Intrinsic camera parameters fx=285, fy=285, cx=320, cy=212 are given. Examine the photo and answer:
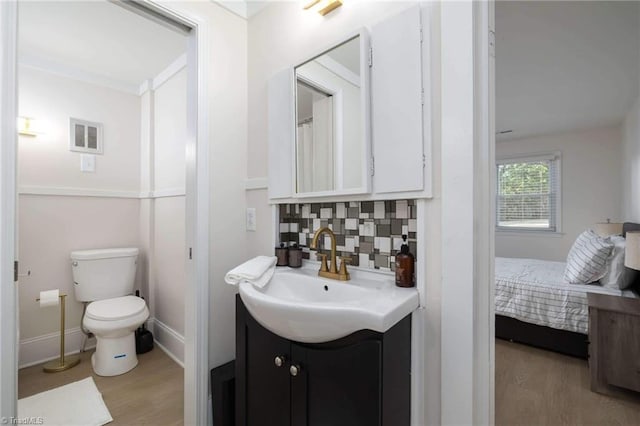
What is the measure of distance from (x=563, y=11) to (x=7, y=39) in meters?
2.71

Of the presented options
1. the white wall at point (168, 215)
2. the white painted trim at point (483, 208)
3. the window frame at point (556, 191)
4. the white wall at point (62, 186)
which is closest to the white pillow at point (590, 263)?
the window frame at point (556, 191)

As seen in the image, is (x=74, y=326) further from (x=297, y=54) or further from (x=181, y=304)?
(x=297, y=54)

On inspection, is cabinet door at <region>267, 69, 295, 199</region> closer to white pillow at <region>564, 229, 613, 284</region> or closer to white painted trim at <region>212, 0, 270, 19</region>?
white painted trim at <region>212, 0, 270, 19</region>

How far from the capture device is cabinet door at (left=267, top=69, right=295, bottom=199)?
4.63 ft

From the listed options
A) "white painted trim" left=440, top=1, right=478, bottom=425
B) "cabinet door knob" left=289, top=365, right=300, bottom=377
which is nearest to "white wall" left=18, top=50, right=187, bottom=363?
"cabinet door knob" left=289, top=365, right=300, bottom=377

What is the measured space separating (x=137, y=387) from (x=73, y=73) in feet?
8.13

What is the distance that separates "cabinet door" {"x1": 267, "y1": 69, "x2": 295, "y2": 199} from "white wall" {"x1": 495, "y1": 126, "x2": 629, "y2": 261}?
4.70 metres

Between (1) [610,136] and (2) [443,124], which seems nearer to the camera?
(2) [443,124]

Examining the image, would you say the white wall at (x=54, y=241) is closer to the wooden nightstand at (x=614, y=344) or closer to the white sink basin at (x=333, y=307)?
the white sink basin at (x=333, y=307)

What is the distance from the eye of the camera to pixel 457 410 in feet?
2.88

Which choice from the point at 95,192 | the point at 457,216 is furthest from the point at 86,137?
the point at 457,216

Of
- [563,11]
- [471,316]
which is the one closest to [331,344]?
[471,316]

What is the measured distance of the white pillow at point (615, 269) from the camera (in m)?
2.22

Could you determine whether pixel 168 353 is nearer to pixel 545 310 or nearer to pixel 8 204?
pixel 8 204
